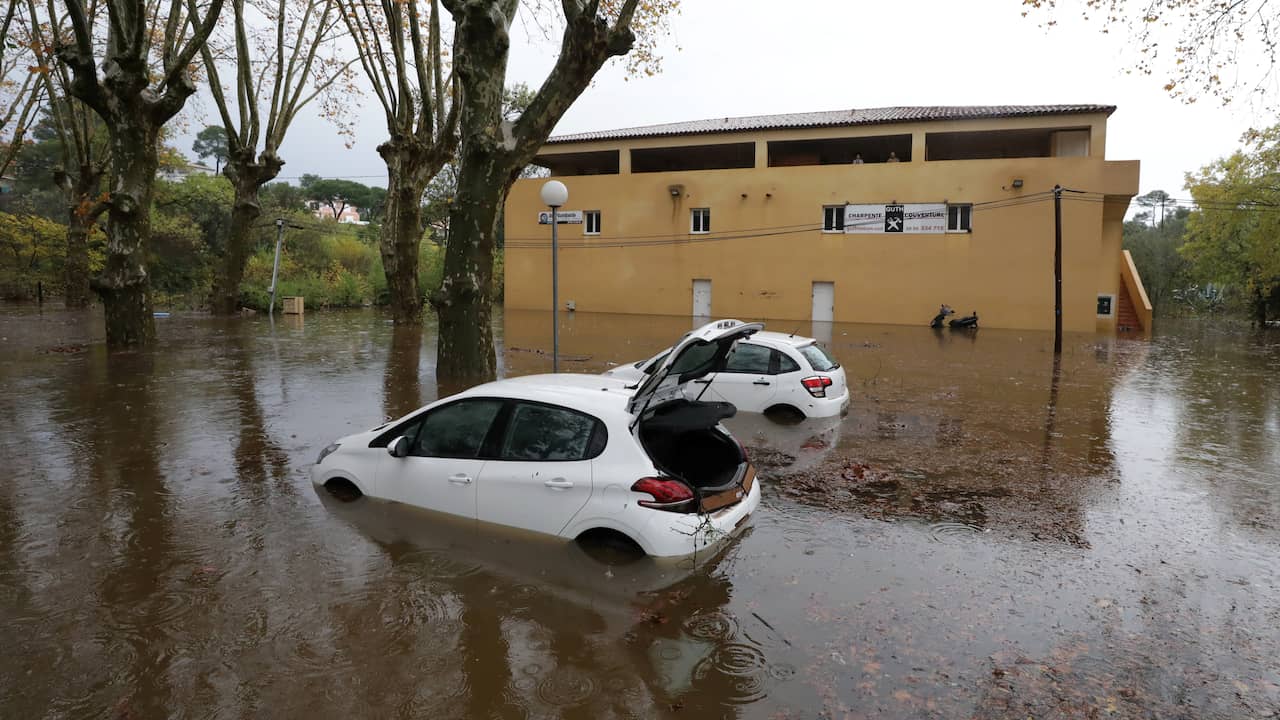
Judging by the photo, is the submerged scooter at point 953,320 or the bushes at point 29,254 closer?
the submerged scooter at point 953,320

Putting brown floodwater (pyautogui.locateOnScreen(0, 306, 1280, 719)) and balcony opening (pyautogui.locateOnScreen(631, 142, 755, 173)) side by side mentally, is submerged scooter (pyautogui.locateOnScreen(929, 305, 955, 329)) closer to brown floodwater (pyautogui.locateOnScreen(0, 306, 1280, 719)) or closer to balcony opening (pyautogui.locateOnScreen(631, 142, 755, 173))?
balcony opening (pyautogui.locateOnScreen(631, 142, 755, 173))

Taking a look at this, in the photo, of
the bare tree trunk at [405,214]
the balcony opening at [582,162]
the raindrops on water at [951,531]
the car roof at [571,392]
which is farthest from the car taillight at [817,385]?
the balcony opening at [582,162]

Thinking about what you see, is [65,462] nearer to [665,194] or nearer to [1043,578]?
[1043,578]

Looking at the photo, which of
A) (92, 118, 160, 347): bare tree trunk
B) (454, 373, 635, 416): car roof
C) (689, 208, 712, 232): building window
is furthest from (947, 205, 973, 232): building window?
(454, 373, 635, 416): car roof

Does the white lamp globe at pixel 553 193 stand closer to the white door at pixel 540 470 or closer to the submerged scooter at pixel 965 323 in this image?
the white door at pixel 540 470

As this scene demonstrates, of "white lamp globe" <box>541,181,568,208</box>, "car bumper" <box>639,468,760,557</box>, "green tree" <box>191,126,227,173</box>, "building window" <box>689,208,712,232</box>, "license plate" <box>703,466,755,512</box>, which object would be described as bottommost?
"car bumper" <box>639,468,760,557</box>

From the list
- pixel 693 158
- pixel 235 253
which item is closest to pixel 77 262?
pixel 235 253

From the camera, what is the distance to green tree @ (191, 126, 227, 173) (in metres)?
78.4

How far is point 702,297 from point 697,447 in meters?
27.5

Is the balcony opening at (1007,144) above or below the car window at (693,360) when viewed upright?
above

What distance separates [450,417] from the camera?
582 cm

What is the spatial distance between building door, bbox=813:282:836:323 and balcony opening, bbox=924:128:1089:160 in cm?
732

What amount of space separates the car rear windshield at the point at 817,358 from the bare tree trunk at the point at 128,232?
14.2 m

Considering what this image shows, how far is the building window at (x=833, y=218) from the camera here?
3056cm
